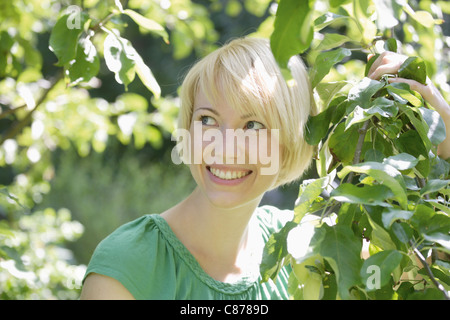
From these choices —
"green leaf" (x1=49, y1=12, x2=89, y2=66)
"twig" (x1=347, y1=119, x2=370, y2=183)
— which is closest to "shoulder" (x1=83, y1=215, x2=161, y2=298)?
"green leaf" (x1=49, y1=12, x2=89, y2=66)

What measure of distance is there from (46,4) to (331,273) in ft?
5.35

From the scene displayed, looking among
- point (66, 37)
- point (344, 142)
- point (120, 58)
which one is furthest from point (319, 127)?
point (66, 37)

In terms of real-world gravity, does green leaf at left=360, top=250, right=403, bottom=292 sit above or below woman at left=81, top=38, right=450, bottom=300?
above

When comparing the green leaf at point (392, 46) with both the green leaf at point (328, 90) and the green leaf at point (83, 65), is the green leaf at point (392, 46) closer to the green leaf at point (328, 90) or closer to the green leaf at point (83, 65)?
the green leaf at point (328, 90)

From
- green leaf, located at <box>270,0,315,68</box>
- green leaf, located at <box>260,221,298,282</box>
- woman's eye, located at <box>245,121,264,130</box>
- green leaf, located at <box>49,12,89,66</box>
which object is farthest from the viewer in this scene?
woman's eye, located at <box>245,121,264,130</box>

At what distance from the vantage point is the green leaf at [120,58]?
3.41ft

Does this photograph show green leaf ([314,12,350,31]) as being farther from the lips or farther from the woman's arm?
the woman's arm

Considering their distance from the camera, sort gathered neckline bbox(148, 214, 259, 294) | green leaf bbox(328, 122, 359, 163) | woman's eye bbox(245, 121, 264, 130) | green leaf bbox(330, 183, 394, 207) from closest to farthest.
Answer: green leaf bbox(330, 183, 394, 207), green leaf bbox(328, 122, 359, 163), woman's eye bbox(245, 121, 264, 130), gathered neckline bbox(148, 214, 259, 294)

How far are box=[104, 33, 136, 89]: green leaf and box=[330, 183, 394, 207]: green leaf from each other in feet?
1.68

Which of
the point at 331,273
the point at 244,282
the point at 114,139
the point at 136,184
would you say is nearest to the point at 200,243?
the point at 244,282

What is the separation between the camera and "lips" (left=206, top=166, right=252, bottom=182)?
1147 mm

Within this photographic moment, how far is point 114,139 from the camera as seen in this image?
5.80 meters

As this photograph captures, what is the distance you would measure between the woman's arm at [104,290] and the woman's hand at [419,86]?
644mm

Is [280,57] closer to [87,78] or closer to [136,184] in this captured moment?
[87,78]
